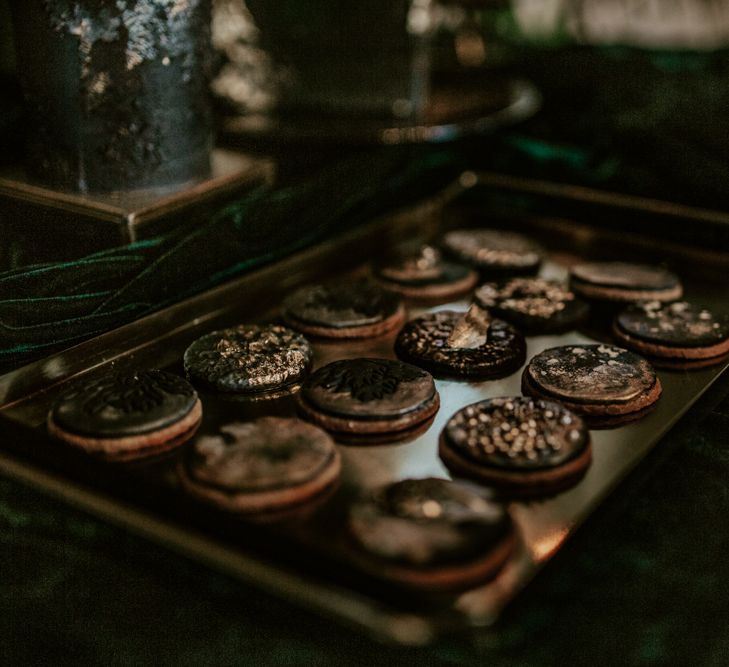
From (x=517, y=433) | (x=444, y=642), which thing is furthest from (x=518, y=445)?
(x=444, y=642)

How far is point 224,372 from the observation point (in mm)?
1069

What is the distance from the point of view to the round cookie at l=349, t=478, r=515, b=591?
0.73 meters

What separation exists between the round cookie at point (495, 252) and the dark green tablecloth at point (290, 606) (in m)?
0.55

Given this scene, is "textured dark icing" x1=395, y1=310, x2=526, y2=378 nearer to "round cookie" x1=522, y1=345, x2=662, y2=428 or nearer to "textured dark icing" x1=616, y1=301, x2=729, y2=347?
"round cookie" x1=522, y1=345, x2=662, y2=428

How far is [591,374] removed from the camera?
3.54 ft

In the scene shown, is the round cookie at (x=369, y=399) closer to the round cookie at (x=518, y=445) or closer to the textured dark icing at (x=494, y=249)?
the round cookie at (x=518, y=445)

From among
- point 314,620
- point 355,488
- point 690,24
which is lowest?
point 314,620

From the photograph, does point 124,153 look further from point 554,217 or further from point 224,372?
point 554,217

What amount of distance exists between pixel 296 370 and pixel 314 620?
1.10 ft

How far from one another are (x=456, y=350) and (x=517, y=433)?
235 millimetres

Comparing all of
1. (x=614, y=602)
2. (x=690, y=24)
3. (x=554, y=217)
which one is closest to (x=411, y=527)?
(x=614, y=602)

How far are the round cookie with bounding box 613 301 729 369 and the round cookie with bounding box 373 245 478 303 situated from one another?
25 centimetres

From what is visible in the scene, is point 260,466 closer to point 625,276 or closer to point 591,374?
point 591,374

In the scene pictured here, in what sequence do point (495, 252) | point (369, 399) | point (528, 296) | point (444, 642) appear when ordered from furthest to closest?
point (495, 252) → point (528, 296) → point (369, 399) → point (444, 642)
